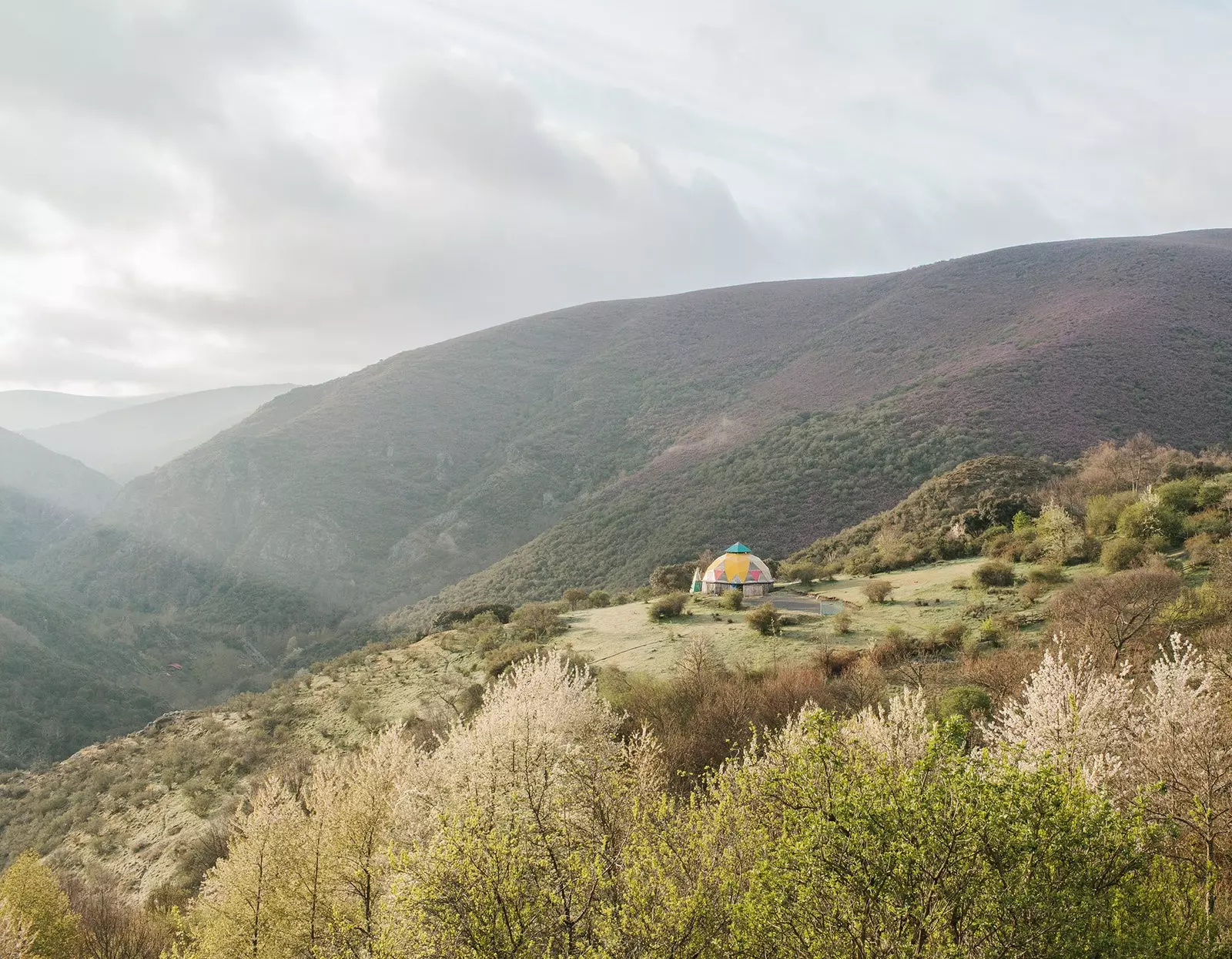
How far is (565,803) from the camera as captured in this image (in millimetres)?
8906

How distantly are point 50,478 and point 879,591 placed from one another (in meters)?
134

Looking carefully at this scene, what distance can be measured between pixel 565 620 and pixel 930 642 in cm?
1576

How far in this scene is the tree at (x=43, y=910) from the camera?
545 inches

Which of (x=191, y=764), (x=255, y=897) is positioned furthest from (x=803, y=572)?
(x=191, y=764)

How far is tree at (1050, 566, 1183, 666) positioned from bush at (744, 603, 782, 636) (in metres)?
8.57

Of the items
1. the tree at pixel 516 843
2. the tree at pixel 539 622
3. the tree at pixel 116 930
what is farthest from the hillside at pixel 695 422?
the tree at pixel 516 843

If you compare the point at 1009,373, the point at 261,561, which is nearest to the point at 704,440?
the point at 1009,373

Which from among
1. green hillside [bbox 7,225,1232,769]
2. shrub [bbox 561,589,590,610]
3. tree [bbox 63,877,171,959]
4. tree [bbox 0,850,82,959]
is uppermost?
green hillside [bbox 7,225,1232,769]

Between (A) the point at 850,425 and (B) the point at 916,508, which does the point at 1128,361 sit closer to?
(A) the point at 850,425

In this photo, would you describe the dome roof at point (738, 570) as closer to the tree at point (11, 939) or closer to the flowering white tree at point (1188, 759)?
the flowering white tree at point (1188, 759)

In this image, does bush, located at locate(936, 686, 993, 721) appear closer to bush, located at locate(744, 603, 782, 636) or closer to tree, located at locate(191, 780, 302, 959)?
bush, located at locate(744, 603, 782, 636)

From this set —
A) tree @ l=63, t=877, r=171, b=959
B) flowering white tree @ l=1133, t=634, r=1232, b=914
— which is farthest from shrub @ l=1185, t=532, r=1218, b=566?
tree @ l=63, t=877, r=171, b=959

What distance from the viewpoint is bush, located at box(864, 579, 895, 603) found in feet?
83.6

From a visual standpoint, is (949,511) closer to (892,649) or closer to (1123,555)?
(1123,555)
